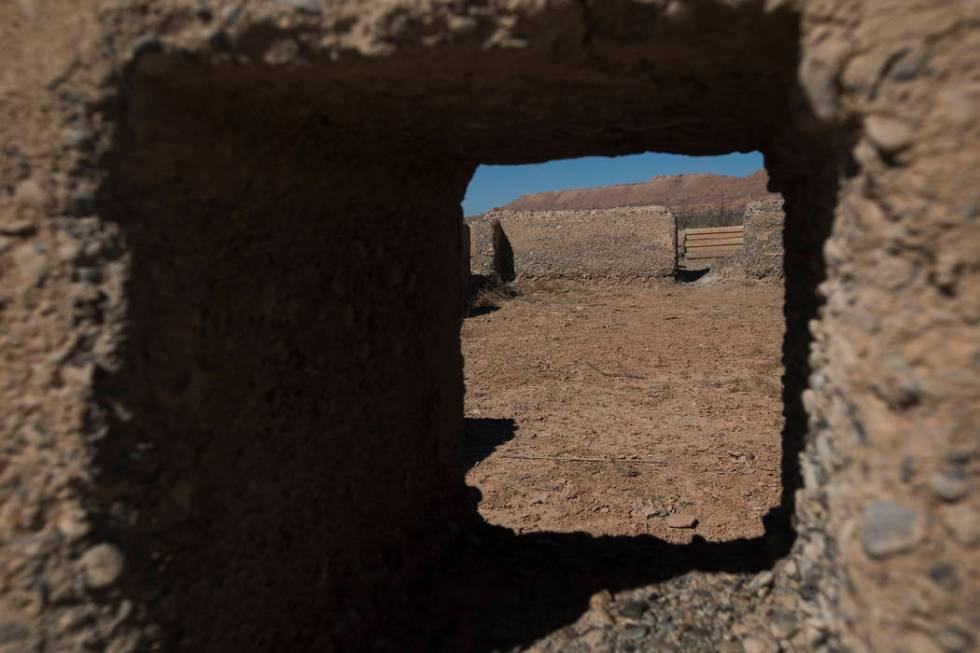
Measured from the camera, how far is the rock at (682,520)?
3.57 m

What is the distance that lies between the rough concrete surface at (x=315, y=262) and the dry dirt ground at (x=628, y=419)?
187cm

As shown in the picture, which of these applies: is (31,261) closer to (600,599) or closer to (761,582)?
(600,599)

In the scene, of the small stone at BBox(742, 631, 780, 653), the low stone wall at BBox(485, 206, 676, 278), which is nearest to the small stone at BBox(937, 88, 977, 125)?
the small stone at BBox(742, 631, 780, 653)

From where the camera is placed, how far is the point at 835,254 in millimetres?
1268

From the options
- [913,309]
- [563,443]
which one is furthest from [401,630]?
[563,443]

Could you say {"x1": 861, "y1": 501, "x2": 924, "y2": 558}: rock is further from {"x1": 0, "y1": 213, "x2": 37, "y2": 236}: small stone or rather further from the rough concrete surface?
{"x1": 0, "y1": 213, "x2": 37, "y2": 236}: small stone

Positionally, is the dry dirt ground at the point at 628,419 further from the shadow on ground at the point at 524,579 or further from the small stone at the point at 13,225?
the small stone at the point at 13,225

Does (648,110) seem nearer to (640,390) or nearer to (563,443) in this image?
(563,443)

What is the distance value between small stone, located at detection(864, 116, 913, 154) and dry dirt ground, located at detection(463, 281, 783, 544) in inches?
102

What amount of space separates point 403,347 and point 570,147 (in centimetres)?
86

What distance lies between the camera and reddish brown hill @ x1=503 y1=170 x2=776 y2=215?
142 ft

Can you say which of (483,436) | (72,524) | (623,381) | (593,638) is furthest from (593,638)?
(623,381)

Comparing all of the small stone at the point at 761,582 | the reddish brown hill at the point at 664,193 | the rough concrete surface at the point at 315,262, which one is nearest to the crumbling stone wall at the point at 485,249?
the small stone at the point at 761,582

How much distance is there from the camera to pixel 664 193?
1922 inches
